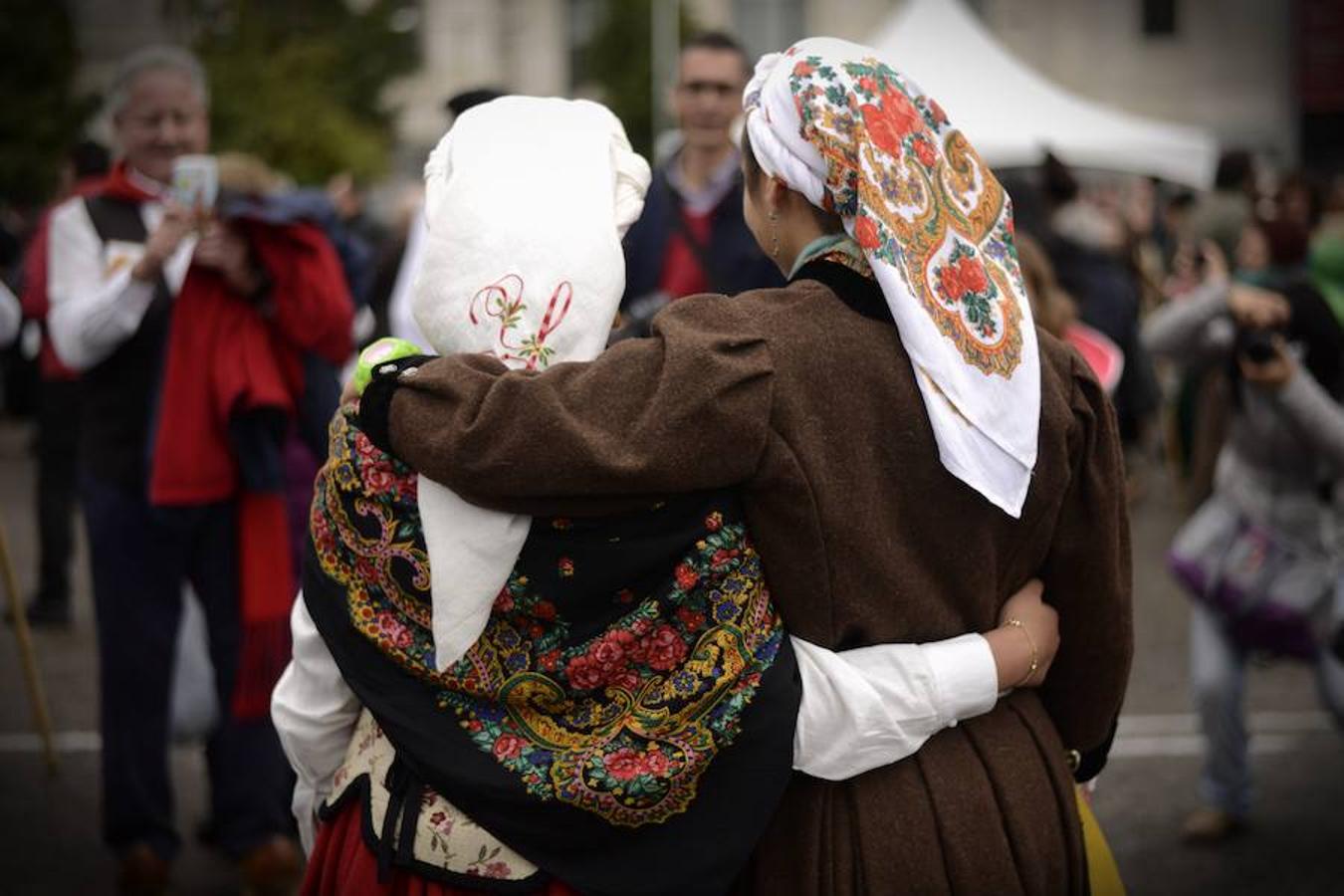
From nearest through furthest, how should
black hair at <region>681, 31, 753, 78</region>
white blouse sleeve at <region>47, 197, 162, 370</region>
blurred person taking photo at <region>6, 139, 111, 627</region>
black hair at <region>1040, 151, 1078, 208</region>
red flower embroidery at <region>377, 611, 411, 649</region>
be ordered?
red flower embroidery at <region>377, 611, 411, 649</region> → white blouse sleeve at <region>47, 197, 162, 370</region> → black hair at <region>681, 31, 753, 78</region> → blurred person taking photo at <region>6, 139, 111, 627</region> → black hair at <region>1040, 151, 1078, 208</region>

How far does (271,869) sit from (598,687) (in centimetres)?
259

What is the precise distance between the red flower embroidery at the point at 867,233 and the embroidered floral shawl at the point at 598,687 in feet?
1.26

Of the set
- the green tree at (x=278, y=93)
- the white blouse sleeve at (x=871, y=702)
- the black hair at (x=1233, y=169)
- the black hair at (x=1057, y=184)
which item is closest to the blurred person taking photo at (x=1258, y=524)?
the white blouse sleeve at (x=871, y=702)

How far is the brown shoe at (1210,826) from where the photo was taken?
5.17 m

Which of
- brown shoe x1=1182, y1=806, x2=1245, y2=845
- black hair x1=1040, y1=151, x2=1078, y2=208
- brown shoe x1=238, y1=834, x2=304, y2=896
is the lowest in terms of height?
brown shoe x1=1182, y1=806, x2=1245, y2=845

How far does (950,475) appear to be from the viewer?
2.32 m

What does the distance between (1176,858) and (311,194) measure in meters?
3.25

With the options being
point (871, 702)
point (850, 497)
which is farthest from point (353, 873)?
point (850, 497)

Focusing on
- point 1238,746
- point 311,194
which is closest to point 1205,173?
point 1238,746

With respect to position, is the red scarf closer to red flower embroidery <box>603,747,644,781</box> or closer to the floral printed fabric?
the floral printed fabric

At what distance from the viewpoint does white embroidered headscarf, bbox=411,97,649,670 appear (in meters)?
2.21

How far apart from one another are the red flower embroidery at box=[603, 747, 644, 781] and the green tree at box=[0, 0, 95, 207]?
18.6 meters

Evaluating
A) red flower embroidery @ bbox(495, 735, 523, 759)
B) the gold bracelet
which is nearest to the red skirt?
red flower embroidery @ bbox(495, 735, 523, 759)

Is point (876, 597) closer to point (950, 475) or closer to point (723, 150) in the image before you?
point (950, 475)
